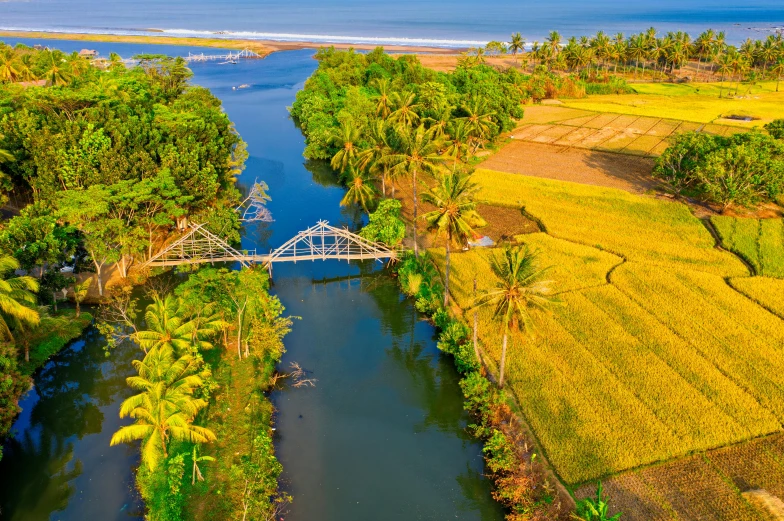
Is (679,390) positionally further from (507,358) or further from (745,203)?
(745,203)

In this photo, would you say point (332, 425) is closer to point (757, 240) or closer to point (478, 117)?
point (757, 240)

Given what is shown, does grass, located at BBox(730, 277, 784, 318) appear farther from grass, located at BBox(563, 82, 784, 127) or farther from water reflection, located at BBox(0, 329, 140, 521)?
grass, located at BBox(563, 82, 784, 127)

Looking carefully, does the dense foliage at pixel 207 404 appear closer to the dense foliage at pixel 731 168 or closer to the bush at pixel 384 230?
the bush at pixel 384 230

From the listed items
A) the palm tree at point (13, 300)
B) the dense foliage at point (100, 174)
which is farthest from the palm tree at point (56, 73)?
the palm tree at point (13, 300)

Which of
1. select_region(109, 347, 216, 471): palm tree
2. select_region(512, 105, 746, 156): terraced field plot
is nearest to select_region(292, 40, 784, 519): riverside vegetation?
select_region(109, 347, 216, 471): palm tree

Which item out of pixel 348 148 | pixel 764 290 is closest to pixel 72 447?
pixel 348 148
